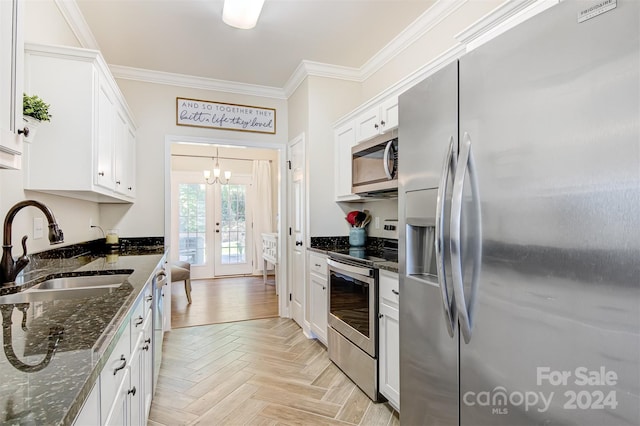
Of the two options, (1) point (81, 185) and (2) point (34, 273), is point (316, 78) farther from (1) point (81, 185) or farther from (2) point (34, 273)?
(2) point (34, 273)

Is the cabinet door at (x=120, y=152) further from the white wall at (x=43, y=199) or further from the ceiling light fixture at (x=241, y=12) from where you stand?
the ceiling light fixture at (x=241, y=12)

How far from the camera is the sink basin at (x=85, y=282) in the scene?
168 centimetres

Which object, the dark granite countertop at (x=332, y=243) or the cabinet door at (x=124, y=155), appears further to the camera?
the dark granite countertop at (x=332, y=243)

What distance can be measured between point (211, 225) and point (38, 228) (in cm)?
461

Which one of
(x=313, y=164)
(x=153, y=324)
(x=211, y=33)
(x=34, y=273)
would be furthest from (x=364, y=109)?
(x=34, y=273)

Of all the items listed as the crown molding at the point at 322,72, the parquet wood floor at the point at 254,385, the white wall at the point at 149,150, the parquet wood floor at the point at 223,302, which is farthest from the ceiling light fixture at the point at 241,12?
the parquet wood floor at the point at 223,302

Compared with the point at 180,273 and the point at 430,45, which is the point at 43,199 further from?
the point at 430,45

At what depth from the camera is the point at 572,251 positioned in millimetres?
871

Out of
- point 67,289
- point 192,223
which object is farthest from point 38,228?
point 192,223

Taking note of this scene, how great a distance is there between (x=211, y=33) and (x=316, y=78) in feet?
3.72

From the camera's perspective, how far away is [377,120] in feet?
8.66

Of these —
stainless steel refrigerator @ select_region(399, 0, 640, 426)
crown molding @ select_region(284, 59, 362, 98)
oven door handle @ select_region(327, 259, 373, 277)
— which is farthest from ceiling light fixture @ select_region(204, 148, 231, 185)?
stainless steel refrigerator @ select_region(399, 0, 640, 426)

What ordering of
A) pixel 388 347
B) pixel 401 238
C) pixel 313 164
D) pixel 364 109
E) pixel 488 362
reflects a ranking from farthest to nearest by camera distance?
pixel 313 164
pixel 364 109
pixel 388 347
pixel 401 238
pixel 488 362

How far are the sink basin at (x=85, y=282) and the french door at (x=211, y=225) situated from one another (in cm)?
463
